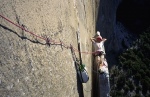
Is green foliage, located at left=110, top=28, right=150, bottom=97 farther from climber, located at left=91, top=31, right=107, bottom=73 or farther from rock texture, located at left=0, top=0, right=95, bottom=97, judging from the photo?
rock texture, located at left=0, top=0, right=95, bottom=97

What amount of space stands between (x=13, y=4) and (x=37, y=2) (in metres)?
1.05

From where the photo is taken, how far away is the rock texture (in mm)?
6609

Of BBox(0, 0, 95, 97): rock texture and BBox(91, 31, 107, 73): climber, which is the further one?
BBox(91, 31, 107, 73): climber

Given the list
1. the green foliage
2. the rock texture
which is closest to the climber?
the rock texture

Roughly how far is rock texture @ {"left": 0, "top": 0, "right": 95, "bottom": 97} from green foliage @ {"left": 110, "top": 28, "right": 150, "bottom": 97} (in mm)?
7778

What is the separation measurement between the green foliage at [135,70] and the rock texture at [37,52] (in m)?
7.78

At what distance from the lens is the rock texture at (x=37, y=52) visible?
6.61 m

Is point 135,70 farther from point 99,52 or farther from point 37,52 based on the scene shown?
point 37,52

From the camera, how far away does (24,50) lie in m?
7.04

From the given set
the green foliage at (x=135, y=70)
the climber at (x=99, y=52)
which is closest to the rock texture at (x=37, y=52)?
the climber at (x=99, y=52)

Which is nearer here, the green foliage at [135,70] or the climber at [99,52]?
the climber at [99,52]

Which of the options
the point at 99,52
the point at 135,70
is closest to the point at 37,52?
the point at 99,52

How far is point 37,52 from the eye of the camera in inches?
295

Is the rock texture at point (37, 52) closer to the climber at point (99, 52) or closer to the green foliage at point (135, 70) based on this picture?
the climber at point (99, 52)
